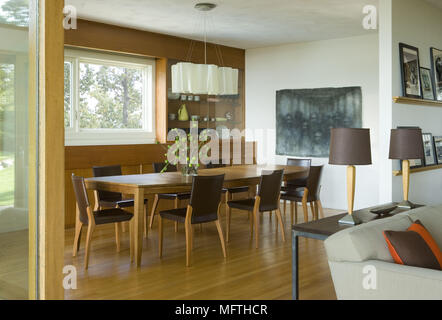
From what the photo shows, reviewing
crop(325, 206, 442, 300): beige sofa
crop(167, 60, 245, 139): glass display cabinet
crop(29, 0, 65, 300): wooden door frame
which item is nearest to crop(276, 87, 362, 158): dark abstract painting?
crop(167, 60, 245, 139): glass display cabinet

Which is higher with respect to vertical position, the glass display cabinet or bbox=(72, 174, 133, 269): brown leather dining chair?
the glass display cabinet

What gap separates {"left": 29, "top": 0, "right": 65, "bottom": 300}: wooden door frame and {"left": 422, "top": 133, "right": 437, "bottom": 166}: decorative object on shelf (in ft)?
14.0

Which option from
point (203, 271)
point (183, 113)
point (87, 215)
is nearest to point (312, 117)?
point (183, 113)

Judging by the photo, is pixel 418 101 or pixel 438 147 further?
pixel 438 147

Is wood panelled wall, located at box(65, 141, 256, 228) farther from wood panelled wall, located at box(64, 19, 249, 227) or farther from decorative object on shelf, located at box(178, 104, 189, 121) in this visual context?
decorative object on shelf, located at box(178, 104, 189, 121)

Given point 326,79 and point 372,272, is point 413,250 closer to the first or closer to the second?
point 372,272

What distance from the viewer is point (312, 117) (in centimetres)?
792

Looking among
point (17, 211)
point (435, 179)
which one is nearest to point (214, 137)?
point (435, 179)

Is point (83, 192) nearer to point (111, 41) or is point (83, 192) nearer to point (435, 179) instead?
point (111, 41)

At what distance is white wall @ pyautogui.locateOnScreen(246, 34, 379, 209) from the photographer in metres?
7.23

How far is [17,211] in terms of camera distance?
7.86 ft

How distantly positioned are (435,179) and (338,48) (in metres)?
2.82

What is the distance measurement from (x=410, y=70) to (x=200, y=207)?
260 cm

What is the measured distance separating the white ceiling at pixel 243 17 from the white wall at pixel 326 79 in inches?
10.7
